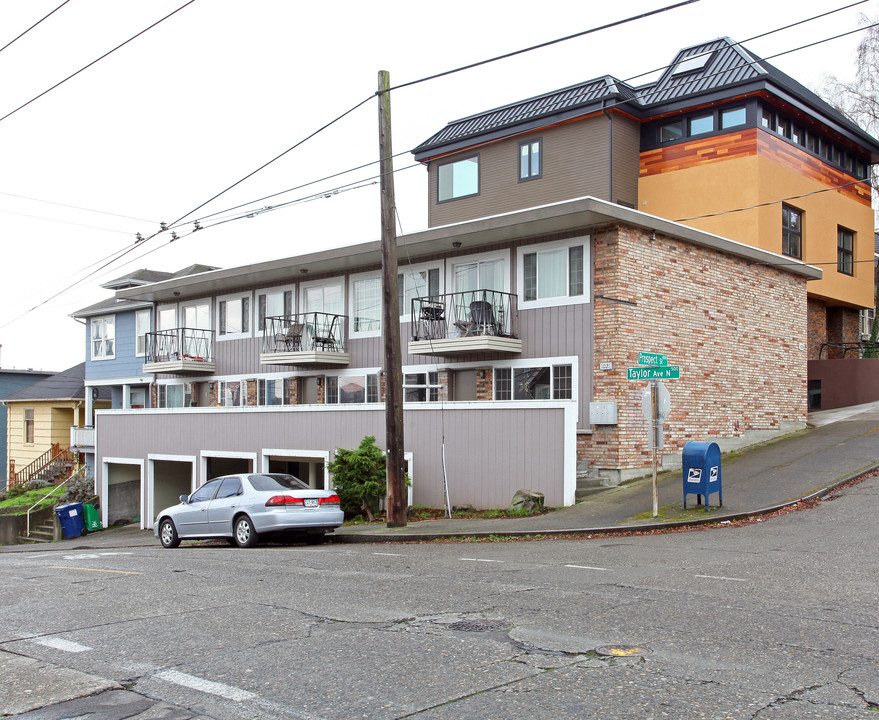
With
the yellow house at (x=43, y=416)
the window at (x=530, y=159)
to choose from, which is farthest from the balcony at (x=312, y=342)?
the yellow house at (x=43, y=416)

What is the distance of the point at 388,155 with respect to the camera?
16.7 metres

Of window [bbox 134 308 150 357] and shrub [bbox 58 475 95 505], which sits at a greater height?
window [bbox 134 308 150 357]

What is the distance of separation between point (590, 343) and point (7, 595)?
13183 mm

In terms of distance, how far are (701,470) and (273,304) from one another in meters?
16.8

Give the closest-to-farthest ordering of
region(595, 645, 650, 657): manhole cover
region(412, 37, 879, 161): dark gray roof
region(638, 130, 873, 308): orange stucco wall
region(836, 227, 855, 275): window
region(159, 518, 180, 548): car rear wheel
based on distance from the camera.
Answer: region(595, 645, 650, 657): manhole cover < region(159, 518, 180, 548): car rear wheel < region(638, 130, 873, 308): orange stucco wall < region(412, 37, 879, 161): dark gray roof < region(836, 227, 855, 275): window

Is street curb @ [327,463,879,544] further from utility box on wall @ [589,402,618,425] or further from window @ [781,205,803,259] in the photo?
window @ [781,205,803,259]

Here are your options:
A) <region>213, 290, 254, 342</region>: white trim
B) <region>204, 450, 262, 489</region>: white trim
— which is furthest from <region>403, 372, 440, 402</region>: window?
<region>213, 290, 254, 342</region>: white trim

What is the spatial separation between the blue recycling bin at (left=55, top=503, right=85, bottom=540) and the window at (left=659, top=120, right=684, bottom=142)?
2267 centimetres

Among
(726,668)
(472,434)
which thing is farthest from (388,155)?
(726,668)

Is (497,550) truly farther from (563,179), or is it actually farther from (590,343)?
(563,179)

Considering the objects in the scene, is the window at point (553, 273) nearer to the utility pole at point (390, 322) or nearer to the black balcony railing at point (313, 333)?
the utility pole at point (390, 322)

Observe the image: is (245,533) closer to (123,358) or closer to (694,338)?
(694,338)

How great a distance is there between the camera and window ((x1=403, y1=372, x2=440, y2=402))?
916 inches

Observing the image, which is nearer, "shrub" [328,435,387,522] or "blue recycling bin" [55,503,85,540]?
"shrub" [328,435,387,522]
